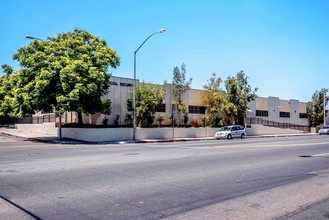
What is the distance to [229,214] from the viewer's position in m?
6.06

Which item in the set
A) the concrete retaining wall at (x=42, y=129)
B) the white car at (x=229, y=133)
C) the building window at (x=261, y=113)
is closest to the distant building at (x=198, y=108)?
the building window at (x=261, y=113)

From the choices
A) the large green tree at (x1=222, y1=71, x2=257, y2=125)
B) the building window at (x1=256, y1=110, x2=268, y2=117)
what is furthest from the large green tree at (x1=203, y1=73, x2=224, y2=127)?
the building window at (x1=256, y1=110, x2=268, y2=117)

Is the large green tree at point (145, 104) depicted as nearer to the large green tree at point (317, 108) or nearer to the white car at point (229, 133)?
the white car at point (229, 133)

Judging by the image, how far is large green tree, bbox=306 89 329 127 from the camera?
209ft

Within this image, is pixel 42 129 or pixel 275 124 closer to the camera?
pixel 42 129

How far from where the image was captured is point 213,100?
4331cm

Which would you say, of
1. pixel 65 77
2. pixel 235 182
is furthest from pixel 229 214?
pixel 65 77

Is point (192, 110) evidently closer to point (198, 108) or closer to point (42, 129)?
point (198, 108)

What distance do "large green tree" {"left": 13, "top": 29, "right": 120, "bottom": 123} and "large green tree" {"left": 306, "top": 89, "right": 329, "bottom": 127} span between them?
160 ft

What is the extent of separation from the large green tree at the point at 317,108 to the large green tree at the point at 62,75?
48.8 m

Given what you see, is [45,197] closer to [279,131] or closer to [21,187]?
[21,187]

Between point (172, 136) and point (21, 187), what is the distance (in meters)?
29.0

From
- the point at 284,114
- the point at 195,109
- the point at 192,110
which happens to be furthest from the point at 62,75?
the point at 284,114

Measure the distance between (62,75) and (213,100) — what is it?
23.6 m
